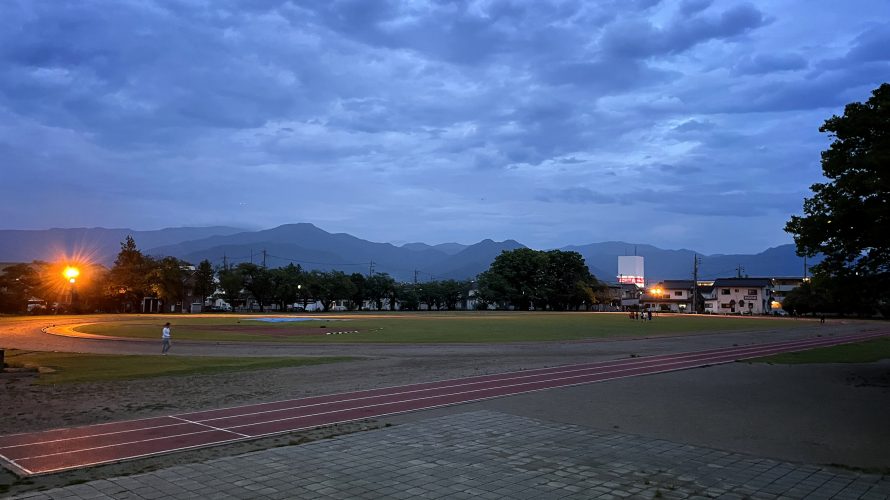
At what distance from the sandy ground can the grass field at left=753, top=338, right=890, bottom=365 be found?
1.87 metres

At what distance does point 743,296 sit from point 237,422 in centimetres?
12596

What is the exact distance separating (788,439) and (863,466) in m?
1.73

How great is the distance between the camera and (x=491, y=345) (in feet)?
101

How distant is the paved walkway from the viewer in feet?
21.2

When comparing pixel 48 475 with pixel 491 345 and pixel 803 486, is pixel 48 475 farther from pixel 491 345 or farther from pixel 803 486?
pixel 491 345

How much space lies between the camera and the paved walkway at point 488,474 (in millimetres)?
6463

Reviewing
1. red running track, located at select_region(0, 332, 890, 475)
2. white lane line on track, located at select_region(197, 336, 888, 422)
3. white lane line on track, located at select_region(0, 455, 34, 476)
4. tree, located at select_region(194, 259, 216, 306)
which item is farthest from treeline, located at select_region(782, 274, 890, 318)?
tree, located at select_region(194, 259, 216, 306)

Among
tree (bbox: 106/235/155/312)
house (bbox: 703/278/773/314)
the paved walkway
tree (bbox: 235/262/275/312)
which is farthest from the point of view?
house (bbox: 703/278/773/314)

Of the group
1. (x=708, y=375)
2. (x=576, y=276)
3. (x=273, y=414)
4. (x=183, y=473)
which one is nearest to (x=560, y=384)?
(x=708, y=375)

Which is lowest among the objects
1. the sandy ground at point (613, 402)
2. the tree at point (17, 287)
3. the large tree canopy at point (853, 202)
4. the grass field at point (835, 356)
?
the grass field at point (835, 356)

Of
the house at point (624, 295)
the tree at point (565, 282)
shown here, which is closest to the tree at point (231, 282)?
the tree at point (565, 282)

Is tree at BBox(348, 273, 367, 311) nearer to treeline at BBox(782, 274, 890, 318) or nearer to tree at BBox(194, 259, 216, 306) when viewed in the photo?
tree at BBox(194, 259, 216, 306)

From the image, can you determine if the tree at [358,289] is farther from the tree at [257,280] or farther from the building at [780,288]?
the building at [780,288]

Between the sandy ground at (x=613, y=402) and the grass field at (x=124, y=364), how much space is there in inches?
47.6
